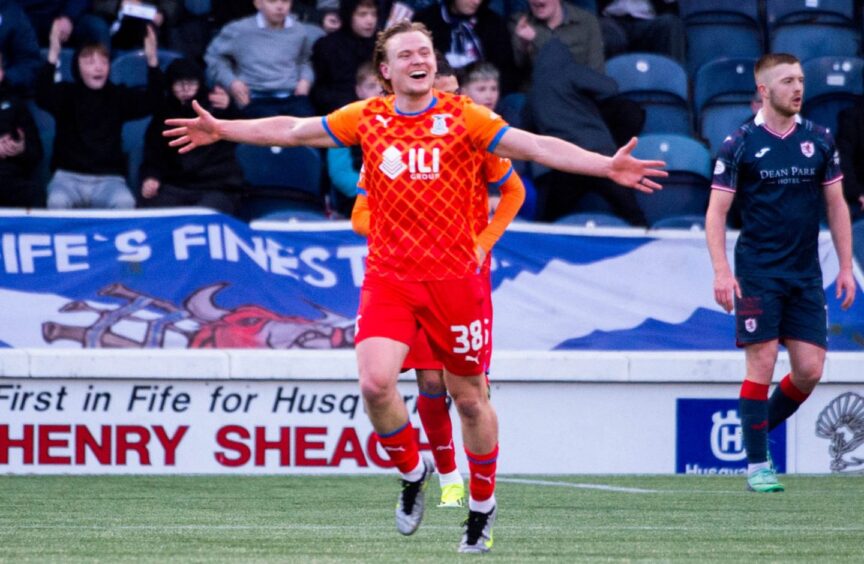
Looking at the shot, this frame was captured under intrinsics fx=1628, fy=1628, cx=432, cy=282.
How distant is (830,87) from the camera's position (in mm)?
12648

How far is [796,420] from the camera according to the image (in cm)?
1041

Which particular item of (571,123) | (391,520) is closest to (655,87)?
(571,123)

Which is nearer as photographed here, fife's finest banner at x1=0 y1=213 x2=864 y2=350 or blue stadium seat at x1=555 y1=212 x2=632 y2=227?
fife's finest banner at x1=0 y1=213 x2=864 y2=350

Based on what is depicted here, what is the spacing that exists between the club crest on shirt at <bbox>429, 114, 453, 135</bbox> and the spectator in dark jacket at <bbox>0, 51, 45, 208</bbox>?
5.62m

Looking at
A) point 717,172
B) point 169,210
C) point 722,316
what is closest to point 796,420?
point 722,316

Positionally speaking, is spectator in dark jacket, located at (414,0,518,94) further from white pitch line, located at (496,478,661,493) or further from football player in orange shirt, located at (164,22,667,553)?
football player in orange shirt, located at (164,22,667,553)

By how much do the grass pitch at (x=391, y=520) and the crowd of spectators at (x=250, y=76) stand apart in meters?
2.41

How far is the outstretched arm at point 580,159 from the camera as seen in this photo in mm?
5328

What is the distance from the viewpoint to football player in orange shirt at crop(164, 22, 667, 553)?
5.62 meters

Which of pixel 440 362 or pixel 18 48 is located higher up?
pixel 18 48

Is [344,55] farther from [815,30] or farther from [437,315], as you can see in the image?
[437,315]

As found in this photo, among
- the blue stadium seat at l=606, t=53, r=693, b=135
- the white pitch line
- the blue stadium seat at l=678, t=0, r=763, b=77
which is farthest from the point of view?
the blue stadium seat at l=678, t=0, r=763, b=77

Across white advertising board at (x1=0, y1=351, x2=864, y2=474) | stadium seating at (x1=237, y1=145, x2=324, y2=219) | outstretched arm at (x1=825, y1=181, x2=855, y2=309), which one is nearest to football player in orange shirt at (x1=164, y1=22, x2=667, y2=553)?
outstretched arm at (x1=825, y1=181, x2=855, y2=309)

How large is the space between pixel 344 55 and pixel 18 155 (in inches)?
97.9
